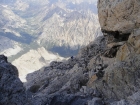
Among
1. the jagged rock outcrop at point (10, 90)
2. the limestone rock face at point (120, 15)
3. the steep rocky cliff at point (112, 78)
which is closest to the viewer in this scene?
the jagged rock outcrop at point (10, 90)

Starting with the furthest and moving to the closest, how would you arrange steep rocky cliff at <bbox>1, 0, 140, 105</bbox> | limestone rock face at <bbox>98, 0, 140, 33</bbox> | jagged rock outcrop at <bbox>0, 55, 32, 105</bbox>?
limestone rock face at <bbox>98, 0, 140, 33</bbox> < steep rocky cliff at <bbox>1, 0, 140, 105</bbox> < jagged rock outcrop at <bbox>0, 55, 32, 105</bbox>

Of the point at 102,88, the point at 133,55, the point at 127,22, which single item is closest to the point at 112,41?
the point at 127,22

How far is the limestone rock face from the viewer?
2566cm

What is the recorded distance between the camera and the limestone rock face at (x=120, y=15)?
25.7 meters

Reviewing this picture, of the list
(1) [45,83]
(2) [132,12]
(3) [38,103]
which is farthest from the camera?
(1) [45,83]

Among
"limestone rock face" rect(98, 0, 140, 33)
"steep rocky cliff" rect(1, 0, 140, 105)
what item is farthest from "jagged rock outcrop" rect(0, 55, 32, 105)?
"limestone rock face" rect(98, 0, 140, 33)

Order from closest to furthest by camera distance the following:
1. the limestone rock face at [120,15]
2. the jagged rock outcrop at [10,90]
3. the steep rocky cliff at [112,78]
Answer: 1. the jagged rock outcrop at [10,90]
2. the steep rocky cliff at [112,78]
3. the limestone rock face at [120,15]

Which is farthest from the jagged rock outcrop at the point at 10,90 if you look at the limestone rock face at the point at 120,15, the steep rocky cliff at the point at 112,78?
the limestone rock face at the point at 120,15

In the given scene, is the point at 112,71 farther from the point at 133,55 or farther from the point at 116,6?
the point at 116,6

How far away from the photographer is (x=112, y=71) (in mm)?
22844

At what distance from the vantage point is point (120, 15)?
27.0 m

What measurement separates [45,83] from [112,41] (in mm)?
13283

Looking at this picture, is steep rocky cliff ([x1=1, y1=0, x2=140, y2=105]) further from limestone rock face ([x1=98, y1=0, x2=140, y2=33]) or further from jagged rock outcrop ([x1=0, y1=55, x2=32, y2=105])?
jagged rock outcrop ([x1=0, y1=55, x2=32, y2=105])

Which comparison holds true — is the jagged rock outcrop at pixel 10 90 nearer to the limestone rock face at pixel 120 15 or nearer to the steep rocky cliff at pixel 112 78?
the steep rocky cliff at pixel 112 78
